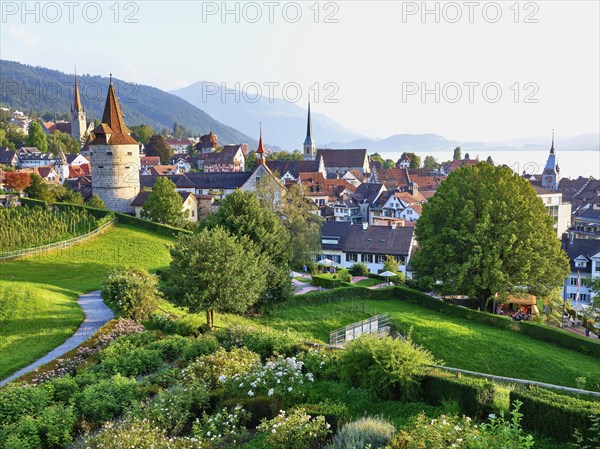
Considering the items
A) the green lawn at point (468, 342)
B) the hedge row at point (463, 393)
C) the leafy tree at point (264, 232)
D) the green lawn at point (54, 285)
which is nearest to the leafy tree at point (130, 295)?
the green lawn at point (54, 285)

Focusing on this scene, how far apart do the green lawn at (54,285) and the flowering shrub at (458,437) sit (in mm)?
A: 14674

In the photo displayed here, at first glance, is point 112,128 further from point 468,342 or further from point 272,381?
point 272,381

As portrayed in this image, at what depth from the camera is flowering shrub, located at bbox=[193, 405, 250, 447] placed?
1248 centimetres

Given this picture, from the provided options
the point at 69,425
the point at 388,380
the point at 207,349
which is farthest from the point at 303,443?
the point at 207,349

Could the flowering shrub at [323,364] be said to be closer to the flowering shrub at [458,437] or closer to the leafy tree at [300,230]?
the flowering shrub at [458,437]

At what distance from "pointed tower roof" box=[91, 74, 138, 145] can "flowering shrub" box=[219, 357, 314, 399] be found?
1841 inches

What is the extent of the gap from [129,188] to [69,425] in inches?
1950

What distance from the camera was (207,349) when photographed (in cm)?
1852

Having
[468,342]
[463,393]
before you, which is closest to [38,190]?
[468,342]

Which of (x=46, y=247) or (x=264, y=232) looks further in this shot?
(x=46, y=247)

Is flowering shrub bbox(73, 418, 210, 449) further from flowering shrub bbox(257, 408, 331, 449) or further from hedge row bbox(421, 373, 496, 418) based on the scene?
hedge row bbox(421, 373, 496, 418)

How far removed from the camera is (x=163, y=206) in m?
55.1

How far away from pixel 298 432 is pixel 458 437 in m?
3.17

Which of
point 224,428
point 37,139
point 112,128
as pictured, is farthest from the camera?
point 37,139
